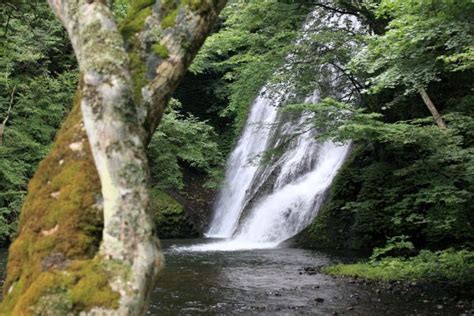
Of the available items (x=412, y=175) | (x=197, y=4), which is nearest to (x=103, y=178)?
(x=197, y=4)

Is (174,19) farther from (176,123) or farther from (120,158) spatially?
(176,123)

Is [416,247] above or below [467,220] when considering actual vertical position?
below

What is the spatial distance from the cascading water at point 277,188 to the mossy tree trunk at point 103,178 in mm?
9015

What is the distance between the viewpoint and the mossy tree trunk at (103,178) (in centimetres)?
215

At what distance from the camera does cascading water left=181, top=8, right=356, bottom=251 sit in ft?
47.1

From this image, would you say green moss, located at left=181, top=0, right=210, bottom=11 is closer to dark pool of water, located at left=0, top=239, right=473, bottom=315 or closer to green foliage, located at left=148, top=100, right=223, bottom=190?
dark pool of water, located at left=0, top=239, right=473, bottom=315

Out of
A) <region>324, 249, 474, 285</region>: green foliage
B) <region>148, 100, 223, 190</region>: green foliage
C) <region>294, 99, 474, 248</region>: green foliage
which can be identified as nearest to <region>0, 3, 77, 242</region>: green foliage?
<region>148, 100, 223, 190</region>: green foliage

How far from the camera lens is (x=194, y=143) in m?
18.8

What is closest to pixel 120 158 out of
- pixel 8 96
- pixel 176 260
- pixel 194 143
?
pixel 176 260

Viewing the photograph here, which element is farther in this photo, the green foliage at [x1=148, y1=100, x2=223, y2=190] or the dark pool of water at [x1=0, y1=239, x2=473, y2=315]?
the green foliage at [x1=148, y1=100, x2=223, y2=190]

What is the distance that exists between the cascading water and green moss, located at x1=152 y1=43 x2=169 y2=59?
9036 mm

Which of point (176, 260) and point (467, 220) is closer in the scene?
point (467, 220)

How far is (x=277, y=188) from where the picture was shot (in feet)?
54.1

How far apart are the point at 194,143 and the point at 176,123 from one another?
1.59 meters
